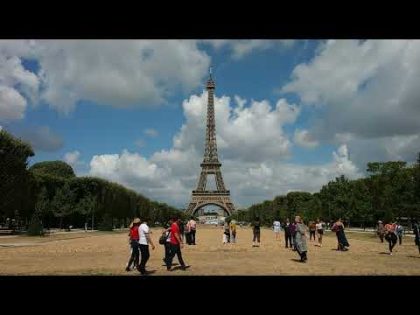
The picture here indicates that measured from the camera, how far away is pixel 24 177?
5778 cm

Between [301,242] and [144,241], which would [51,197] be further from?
[144,241]

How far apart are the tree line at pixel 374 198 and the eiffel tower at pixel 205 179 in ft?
143

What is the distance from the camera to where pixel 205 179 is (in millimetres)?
157125

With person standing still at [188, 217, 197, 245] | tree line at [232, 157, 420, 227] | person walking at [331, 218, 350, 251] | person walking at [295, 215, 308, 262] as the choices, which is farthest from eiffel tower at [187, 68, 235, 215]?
person walking at [295, 215, 308, 262]

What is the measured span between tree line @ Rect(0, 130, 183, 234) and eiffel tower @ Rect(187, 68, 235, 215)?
43.6 meters

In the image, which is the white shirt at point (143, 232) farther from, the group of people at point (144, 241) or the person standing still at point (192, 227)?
the person standing still at point (192, 227)

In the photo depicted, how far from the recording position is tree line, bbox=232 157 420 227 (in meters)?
46.7

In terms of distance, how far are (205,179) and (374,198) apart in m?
92.7

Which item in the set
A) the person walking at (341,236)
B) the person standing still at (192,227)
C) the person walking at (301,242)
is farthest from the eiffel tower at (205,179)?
the person walking at (301,242)

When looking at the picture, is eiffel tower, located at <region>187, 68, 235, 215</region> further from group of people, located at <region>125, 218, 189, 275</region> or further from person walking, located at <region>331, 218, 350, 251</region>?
group of people, located at <region>125, 218, 189, 275</region>
